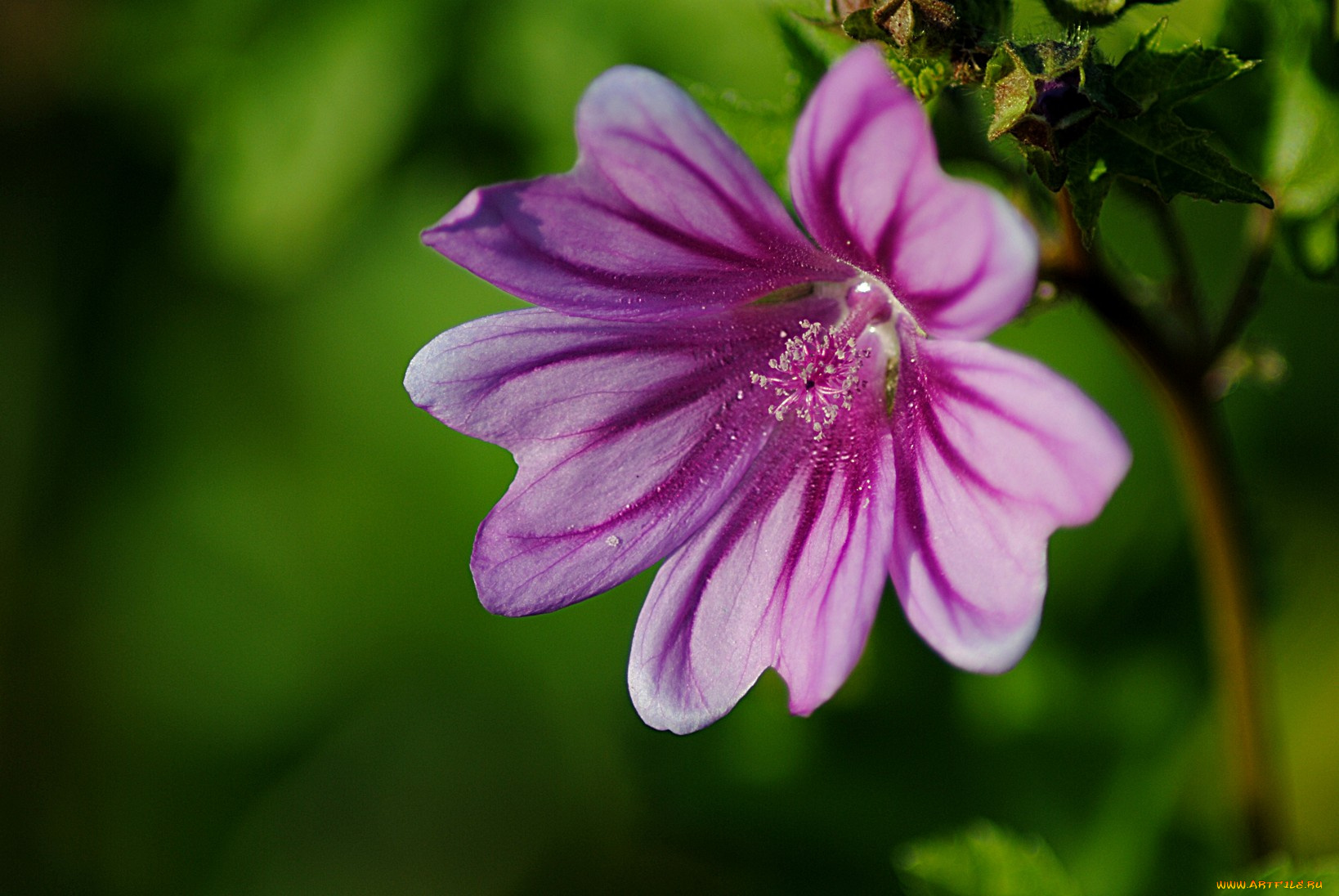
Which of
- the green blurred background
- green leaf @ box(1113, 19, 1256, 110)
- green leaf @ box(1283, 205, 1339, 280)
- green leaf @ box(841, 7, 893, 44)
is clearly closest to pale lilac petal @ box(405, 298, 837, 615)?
green leaf @ box(841, 7, 893, 44)

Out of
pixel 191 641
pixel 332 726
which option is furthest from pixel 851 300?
pixel 191 641

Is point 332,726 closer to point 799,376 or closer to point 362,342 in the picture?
point 362,342

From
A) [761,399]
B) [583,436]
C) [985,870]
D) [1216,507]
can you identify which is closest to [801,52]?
[761,399]

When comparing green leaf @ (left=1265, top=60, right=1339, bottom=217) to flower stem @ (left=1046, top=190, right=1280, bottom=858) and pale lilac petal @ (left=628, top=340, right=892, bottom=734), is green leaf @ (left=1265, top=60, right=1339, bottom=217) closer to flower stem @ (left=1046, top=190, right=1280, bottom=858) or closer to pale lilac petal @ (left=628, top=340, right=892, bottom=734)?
flower stem @ (left=1046, top=190, right=1280, bottom=858)

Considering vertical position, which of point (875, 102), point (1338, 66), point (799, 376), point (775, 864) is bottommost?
point (775, 864)

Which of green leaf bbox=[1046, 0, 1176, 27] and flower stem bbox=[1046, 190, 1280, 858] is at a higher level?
green leaf bbox=[1046, 0, 1176, 27]

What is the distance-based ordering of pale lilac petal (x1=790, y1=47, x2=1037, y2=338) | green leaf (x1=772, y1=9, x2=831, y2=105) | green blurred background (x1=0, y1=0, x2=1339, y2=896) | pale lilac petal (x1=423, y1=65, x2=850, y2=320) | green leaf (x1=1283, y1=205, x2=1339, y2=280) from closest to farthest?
pale lilac petal (x1=790, y1=47, x2=1037, y2=338), pale lilac petal (x1=423, y1=65, x2=850, y2=320), green leaf (x1=772, y1=9, x2=831, y2=105), green leaf (x1=1283, y1=205, x2=1339, y2=280), green blurred background (x1=0, y1=0, x2=1339, y2=896)

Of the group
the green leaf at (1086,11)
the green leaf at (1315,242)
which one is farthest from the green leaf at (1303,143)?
the green leaf at (1086,11)
